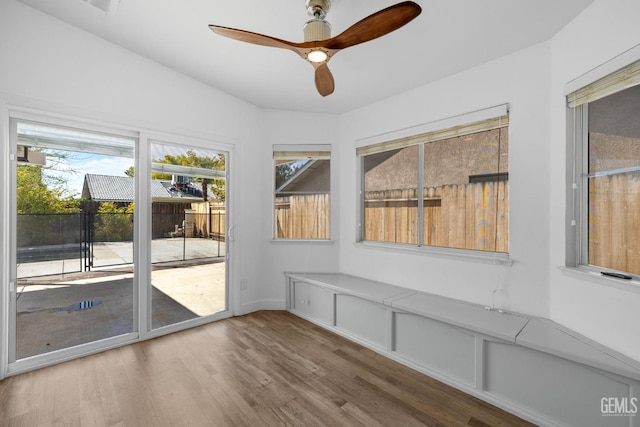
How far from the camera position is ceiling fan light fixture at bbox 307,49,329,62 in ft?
5.91

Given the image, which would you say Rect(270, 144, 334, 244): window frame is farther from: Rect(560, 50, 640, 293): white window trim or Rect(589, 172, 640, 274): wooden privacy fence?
Rect(589, 172, 640, 274): wooden privacy fence

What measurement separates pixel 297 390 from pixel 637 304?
2157 millimetres

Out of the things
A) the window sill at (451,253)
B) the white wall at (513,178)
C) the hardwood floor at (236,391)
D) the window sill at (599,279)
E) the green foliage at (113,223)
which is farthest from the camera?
the green foliage at (113,223)

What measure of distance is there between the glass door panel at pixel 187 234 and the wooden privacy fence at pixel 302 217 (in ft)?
2.47

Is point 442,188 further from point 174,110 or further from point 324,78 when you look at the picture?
point 174,110

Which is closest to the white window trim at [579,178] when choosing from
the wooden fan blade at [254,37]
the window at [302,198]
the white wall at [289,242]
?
the wooden fan blade at [254,37]

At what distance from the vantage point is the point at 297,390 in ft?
6.95

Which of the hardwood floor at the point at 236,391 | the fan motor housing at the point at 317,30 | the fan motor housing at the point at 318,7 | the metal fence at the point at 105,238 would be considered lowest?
the hardwood floor at the point at 236,391

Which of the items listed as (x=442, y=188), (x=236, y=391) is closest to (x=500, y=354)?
(x=442, y=188)

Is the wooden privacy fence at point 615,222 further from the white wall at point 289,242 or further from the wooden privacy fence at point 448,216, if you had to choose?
the white wall at point 289,242

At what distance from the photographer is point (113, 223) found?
Answer: 2.77m

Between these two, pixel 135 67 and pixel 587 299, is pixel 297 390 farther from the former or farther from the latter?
pixel 135 67

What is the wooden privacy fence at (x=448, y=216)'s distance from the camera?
2.53 metres

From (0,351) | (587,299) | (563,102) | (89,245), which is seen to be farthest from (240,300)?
(563,102)
